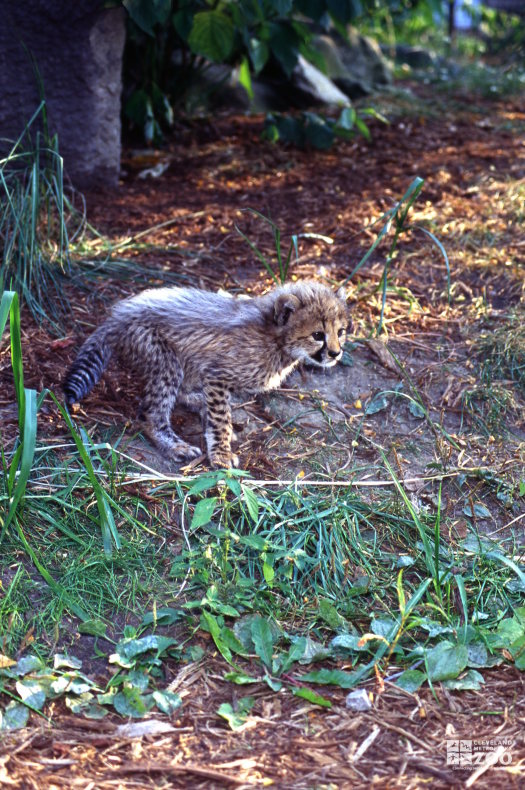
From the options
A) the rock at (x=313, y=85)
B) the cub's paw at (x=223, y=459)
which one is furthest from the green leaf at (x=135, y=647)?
the rock at (x=313, y=85)

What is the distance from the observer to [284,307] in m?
4.38

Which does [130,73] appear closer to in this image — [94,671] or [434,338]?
[434,338]

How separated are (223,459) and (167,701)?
1.33m

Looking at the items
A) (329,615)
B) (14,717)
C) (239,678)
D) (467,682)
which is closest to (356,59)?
(329,615)

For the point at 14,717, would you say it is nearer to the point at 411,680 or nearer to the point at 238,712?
the point at 238,712

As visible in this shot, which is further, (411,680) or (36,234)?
(36,234)

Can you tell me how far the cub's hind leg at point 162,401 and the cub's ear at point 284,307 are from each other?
0.55 meters

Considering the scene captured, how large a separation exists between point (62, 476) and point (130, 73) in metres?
4.65

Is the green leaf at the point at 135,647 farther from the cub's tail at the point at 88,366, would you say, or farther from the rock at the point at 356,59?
the rock at the point at 356,59

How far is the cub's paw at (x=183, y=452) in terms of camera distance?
4.10m

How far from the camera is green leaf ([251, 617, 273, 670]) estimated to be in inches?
124

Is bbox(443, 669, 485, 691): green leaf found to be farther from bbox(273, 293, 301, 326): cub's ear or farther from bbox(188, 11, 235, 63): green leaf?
bbox(188, 11, 235, 63): green leaf

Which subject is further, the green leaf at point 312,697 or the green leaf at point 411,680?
the green leaf at point 411,680

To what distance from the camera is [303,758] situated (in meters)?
2.79
